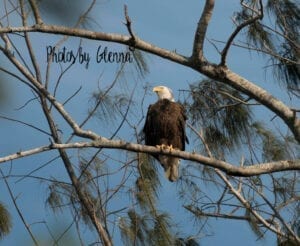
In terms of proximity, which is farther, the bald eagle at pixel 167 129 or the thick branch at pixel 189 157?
the bald eagle at pixel 167 129

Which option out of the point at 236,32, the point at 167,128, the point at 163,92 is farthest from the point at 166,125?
the point at 236,32

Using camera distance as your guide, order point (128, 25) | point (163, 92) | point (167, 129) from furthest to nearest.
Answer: point (163, 92) < point (167, 129) < point (128, 25)

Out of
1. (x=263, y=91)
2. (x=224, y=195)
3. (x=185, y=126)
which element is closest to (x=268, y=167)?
(x=263, y=91)

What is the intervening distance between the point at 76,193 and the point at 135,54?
0.88m

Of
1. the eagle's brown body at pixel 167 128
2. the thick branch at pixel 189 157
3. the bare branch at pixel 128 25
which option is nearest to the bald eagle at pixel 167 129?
the eagle's brown body at pixel 167 128

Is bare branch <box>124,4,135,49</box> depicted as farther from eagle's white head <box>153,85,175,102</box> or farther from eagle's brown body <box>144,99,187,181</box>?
eagle's white head <box>153,85,175,102</box>

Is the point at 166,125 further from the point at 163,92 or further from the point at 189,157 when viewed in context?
the point at 189,157

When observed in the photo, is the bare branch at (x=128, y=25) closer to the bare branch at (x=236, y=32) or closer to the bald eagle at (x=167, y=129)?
the bare branch at (x=236, y=32)

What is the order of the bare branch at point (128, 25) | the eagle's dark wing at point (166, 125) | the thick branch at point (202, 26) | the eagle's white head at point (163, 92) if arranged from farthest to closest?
1. the eagle's white head at point (163, 92)
2. the eagle's dark wing at point (166, 125)
3. the thick branch at point (202, 26)
4. the bare branch at point (128, 25)

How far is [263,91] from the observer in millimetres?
3242

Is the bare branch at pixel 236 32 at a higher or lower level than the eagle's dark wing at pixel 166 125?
lower

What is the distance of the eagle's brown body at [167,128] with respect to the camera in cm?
459

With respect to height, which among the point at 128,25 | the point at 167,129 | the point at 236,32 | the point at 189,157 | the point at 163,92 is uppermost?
the point at 163,92

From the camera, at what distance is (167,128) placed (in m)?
Result: 4.56
